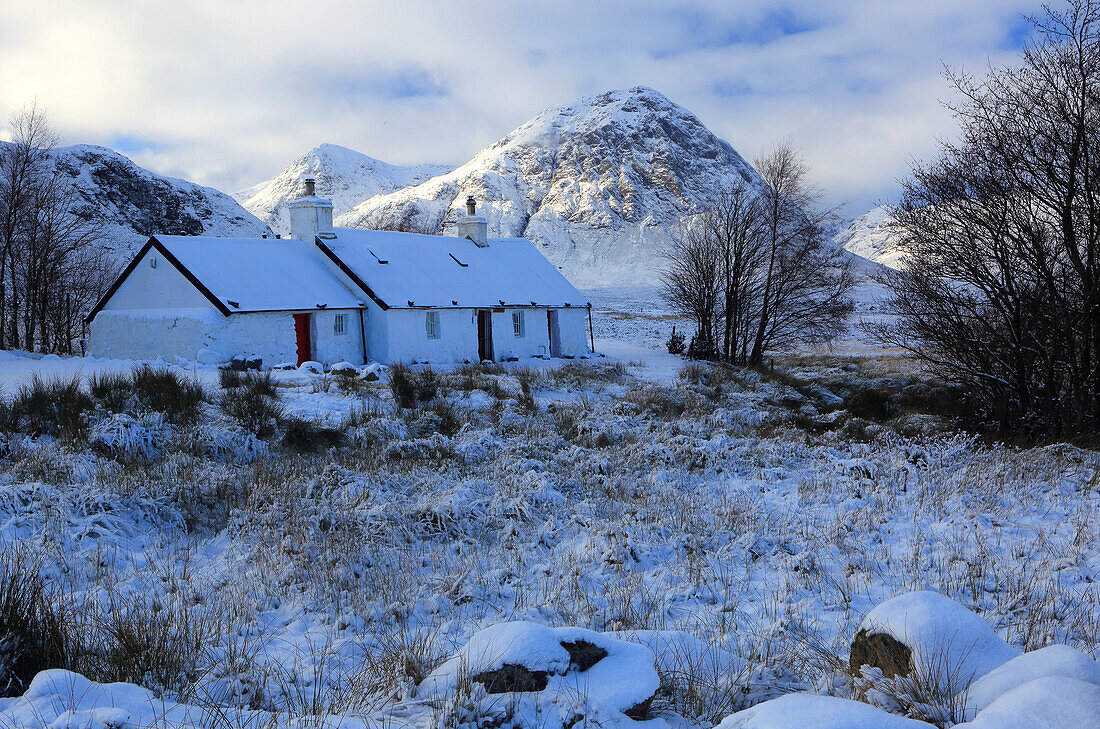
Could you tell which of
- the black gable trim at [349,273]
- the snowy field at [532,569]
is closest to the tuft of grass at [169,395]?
the snowy field at [532,569]

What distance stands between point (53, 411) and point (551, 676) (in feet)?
37.4

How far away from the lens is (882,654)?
3.95 metres

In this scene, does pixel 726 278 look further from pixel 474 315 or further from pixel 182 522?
pixel 182 522

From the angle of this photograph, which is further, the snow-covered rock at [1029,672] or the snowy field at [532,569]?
the snowy field at [532,569]

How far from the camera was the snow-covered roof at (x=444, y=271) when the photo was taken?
2595cm

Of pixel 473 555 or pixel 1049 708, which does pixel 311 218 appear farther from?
pixel 1049 708

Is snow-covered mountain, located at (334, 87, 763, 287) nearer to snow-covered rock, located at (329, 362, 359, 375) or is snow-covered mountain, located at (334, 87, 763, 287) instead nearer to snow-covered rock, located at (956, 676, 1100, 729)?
snow-covered rock, located at (329, 362, 359, 375)

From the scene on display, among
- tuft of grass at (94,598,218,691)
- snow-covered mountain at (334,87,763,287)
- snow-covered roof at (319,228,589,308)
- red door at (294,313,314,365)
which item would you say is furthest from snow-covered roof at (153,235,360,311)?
snow-covered mountain at (334,87,763,287)

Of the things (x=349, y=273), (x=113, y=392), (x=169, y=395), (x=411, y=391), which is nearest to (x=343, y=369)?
(x=411, y=391)

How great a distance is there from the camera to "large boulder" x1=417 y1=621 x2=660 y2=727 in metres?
3.60

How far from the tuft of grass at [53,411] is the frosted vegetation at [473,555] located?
2.5 inches

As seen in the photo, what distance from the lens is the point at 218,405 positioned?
43.0ft

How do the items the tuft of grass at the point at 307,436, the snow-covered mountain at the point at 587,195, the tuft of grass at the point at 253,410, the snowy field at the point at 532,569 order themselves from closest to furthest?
the snowy field at the point at 532,569
the tuft of grass at the point at 307,436
the tuft of grass at the point at 253,410
the snow-covered mountain at the point at 587,195

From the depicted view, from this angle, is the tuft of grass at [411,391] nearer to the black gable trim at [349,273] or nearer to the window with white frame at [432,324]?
the black gable trim at [349,273]
